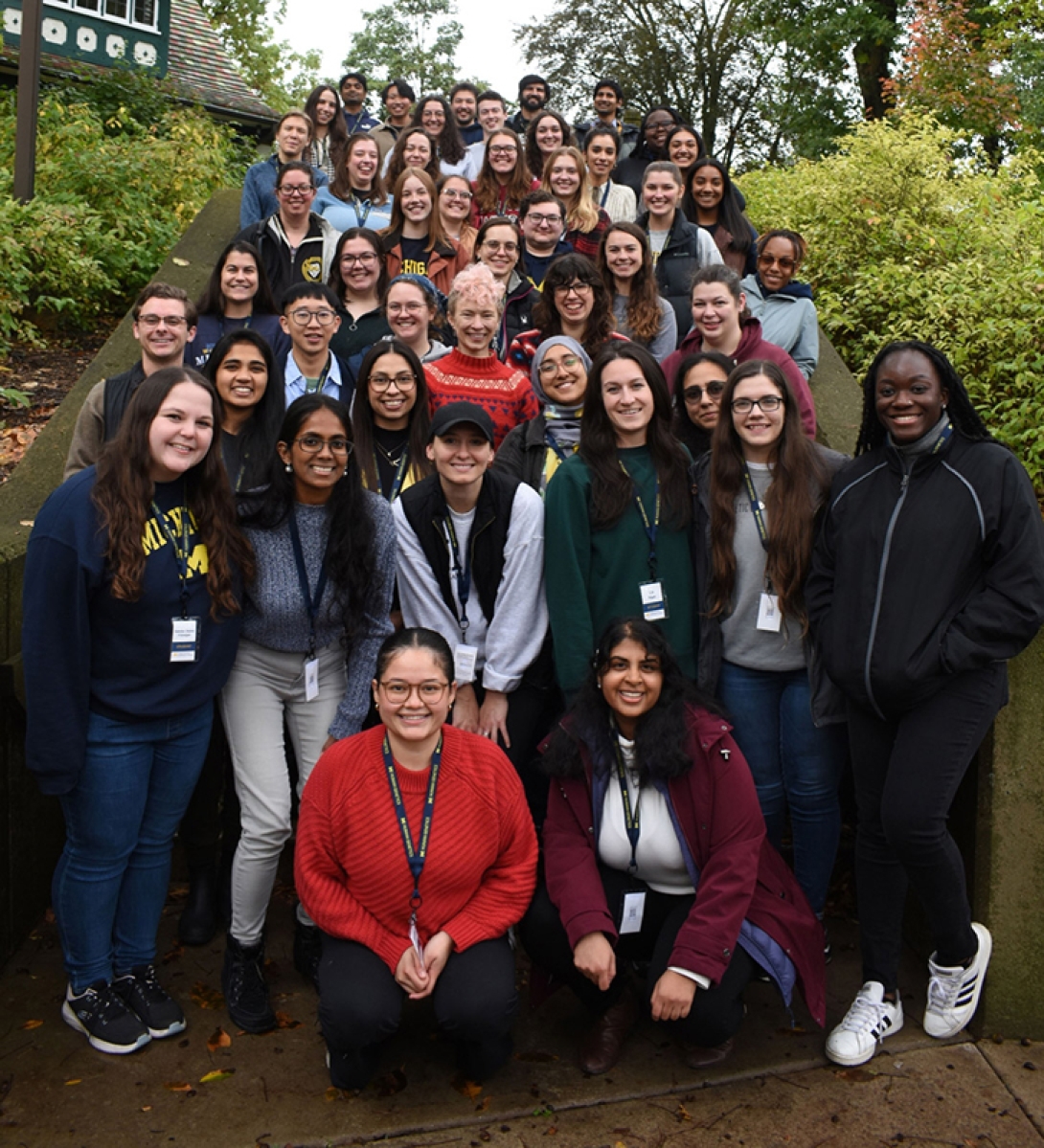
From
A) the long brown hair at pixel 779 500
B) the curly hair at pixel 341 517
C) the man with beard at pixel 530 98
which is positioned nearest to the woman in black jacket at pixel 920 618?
the long brown hair at pixel 779 500

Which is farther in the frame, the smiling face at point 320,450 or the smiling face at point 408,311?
the smiling face at point 408,311

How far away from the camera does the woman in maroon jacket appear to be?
142 inches

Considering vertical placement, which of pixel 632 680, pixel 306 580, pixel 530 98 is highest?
pixel 530 98

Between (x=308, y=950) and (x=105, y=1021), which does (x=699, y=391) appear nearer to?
(x=308, y=950)

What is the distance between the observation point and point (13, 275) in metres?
7.74

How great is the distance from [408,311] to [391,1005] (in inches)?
127

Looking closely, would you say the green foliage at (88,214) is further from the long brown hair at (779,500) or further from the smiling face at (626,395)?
the long brown hair at (779,500)

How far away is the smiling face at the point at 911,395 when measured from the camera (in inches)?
138

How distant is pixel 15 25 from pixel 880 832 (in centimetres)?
2213

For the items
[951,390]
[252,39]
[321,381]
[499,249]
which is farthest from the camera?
[252,39]

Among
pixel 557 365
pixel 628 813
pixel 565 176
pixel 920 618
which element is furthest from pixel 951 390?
pixel 565 176

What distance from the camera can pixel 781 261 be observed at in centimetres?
625

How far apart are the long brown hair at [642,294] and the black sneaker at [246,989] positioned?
139 inches

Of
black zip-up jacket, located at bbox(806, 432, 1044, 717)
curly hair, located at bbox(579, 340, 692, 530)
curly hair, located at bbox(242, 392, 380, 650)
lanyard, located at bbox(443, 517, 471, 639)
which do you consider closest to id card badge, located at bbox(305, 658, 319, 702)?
curly hair, located at bbox(242, 392, 380, 650)
